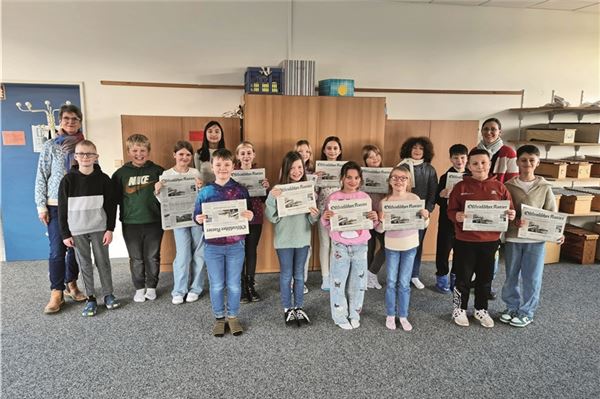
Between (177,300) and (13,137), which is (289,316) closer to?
(177,300)

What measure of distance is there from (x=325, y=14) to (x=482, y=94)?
2.31 meters

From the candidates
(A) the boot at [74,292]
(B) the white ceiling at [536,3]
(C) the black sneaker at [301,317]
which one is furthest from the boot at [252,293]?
(B) the white ceiling at [536,3]

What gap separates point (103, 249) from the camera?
3.21 metres

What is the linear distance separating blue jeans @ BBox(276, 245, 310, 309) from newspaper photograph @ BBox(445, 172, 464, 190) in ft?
5.19

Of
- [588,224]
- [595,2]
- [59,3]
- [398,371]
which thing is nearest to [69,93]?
[59,3]

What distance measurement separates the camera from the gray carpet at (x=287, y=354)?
7.47 ft

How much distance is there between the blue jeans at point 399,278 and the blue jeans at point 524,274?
818 millimetres

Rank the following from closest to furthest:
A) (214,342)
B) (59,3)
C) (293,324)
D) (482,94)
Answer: (214,342) < (293,324) < (59,3) < (482,94)

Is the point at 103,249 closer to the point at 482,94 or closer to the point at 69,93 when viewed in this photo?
the point at 69,93

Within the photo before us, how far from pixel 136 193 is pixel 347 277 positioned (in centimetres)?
194

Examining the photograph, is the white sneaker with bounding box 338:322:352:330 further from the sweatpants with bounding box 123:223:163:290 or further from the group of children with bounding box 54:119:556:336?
the sweatpants with bounding box 123:223:163:290

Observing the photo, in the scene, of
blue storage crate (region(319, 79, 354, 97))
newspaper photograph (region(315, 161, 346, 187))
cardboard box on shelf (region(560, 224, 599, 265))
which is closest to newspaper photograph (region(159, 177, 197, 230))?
newspaper photograph (region(315, 161, 346, 187))

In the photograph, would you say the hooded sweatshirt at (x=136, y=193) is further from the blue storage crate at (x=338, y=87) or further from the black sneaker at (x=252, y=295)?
the blue storage crate at (x=338, y=87)

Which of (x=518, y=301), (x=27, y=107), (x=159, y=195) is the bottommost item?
(x=518, y=301)
